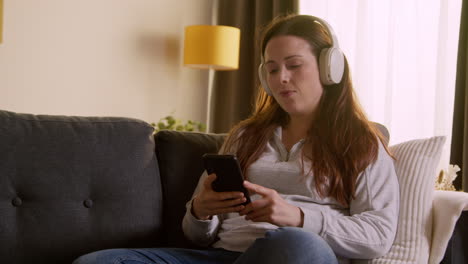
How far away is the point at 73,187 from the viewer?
1.53m

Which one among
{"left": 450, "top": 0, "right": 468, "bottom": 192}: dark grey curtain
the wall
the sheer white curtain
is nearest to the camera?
{"left": 450, "top": 0, "right": 468, "bottom": 192}: dark grey curtain

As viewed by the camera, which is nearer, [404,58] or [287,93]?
[287,93]

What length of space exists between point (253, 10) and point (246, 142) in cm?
241

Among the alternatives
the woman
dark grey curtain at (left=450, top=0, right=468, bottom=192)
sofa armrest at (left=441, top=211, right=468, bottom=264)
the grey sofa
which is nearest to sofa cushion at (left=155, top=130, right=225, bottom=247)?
the grey sofa

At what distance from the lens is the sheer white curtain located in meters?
2.94

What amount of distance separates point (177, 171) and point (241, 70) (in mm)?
2249

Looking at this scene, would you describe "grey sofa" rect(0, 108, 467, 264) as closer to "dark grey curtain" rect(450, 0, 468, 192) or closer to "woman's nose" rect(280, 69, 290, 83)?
"woman's nose" rect(280, 69, 290, 83)

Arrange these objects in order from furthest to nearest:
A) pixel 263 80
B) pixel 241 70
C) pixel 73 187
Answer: pixel 241 70
pixel 263 80
pixel 73 187

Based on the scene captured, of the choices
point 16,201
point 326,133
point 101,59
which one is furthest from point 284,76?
point 101,59

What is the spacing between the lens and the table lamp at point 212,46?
3.56m

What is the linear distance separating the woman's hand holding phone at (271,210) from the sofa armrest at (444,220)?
1.15ft

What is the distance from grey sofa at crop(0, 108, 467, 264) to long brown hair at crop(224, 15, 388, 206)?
22cm

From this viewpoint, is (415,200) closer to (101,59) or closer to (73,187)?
(73,187)

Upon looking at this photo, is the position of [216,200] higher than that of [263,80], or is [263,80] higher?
[263,80]
